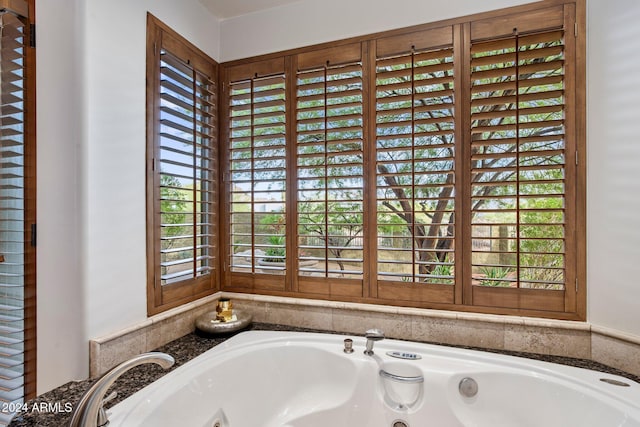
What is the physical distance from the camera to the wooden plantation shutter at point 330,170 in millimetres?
1972

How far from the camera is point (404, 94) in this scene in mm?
1872

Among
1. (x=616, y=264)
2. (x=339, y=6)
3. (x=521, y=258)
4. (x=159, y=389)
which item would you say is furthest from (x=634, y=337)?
(x=339, y=6)

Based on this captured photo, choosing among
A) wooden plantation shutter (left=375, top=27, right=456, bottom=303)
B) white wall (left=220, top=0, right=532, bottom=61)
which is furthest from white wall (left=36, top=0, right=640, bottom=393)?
wooden plantation shutter (left=375, top=27, right=456, bottom=303)

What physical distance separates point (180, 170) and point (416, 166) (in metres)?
1.33

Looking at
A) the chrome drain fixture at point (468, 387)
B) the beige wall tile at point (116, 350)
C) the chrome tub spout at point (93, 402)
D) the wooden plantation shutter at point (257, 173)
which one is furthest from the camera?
the wooden plantation shutter at point (257, 173)

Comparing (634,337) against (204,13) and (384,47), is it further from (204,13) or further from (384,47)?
(204,13)

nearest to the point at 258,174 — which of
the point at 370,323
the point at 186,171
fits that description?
the point at 186,171

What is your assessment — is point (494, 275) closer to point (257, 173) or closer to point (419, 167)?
point (419, 167)

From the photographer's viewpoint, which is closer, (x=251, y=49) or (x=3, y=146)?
(x=3, y=146)

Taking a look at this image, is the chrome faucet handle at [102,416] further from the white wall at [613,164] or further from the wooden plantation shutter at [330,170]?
the white wall at [613,164]

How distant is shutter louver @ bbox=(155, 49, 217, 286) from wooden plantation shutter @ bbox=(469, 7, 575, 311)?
1573 mm

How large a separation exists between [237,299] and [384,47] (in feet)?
5.95

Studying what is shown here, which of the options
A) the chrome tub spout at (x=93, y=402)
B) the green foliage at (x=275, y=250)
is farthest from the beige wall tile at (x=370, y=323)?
the chrome tub spout at (x=93, y=402)

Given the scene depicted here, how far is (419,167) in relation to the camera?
183cm
